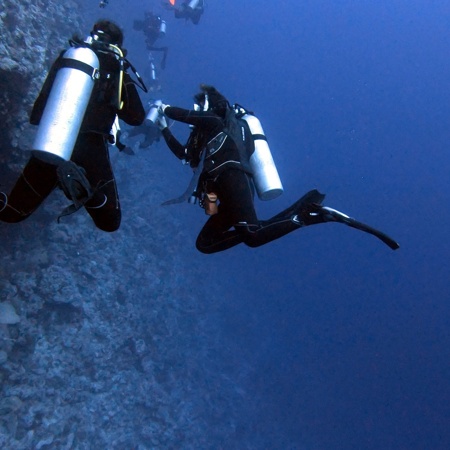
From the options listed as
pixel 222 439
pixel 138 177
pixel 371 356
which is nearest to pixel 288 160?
pixel 371 356

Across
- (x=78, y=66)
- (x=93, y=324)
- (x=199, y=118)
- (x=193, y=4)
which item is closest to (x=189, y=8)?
(x=193, y=4)

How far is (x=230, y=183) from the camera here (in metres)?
4.52

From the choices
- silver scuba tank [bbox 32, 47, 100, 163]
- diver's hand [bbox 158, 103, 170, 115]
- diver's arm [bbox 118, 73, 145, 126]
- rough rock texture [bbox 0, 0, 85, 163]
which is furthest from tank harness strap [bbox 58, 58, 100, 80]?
rough rock texture [bbox 0, 0, 85, 163]

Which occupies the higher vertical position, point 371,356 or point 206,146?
point 206,146

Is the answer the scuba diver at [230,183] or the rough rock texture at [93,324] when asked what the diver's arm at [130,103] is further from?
the rough rock texture at [93,324]

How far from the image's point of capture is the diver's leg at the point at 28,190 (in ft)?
12.3

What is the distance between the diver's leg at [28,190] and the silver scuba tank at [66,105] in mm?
451

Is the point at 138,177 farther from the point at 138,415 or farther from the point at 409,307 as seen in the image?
the point at 409,307

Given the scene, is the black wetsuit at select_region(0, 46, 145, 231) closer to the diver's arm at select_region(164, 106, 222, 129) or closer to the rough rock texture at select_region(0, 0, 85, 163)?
the diver's arm at select_region(164, 106, 222, 129)

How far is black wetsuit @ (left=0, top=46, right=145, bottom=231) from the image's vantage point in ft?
12.4

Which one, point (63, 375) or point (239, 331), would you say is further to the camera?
point (239, 331)

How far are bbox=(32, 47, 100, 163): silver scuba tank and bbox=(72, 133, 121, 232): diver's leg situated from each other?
44 cm

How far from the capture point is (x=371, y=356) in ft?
138

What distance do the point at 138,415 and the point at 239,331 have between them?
34.1ft
